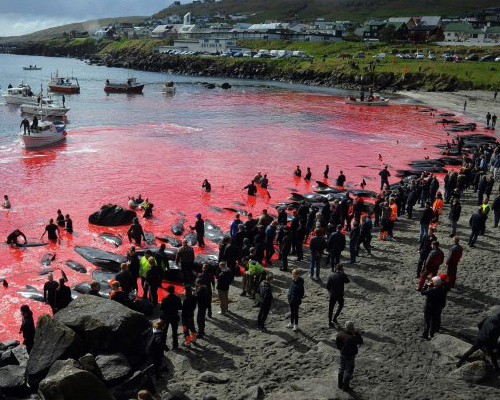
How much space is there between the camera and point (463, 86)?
310 ft

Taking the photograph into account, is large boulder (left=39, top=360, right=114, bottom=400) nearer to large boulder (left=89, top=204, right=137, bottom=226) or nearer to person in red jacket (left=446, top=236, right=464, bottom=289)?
person in red jacket (left=446, top=236, right=464, bottom=289)

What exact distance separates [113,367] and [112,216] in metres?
15.0

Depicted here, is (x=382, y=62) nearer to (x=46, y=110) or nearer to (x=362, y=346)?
(x=46, y=110)

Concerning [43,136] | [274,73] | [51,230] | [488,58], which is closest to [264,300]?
[51,230]

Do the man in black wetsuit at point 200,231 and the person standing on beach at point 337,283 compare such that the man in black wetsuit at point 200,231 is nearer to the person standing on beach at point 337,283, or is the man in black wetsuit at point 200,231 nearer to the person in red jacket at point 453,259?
the person standing on beach at point 337,283

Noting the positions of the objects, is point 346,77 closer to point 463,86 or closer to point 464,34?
point 463,86

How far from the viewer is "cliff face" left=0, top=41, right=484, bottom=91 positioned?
10206cm

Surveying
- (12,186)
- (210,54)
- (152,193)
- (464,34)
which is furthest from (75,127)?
(464,34)

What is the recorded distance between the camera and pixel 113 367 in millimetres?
11539

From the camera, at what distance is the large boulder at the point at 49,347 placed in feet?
37.8

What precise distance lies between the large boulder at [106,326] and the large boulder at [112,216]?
1282cm

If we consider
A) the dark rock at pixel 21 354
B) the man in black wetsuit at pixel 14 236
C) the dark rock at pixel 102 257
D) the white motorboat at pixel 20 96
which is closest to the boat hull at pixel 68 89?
the white motorboat at pixel 20 96

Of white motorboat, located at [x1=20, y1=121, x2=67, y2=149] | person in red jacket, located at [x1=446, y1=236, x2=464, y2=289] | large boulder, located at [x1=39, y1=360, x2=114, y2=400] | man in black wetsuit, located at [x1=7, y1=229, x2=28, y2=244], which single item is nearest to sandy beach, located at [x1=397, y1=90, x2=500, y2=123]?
white motorboat, located at [x1=20, y1=121, x2=67, y2=149]

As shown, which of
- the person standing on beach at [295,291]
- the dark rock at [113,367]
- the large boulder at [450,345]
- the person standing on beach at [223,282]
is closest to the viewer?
the dark rock at [113,367]
